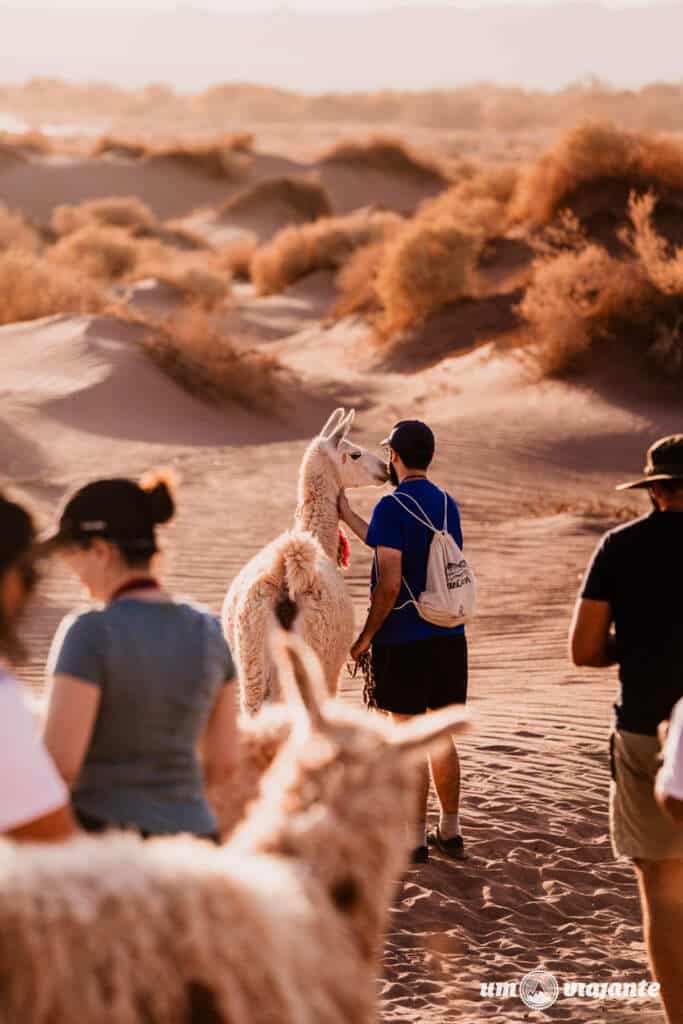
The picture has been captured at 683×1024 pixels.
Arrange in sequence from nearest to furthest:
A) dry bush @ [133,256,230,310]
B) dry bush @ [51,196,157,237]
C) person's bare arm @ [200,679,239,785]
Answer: person's bare arm @ [200,679,239,785] → dry bush @ [133,256,230,310] → dry bush @ [51,196,157,237]

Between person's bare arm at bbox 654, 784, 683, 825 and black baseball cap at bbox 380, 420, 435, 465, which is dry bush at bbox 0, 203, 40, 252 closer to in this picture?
black baseball cap at bbox 380, 420, 435, 465

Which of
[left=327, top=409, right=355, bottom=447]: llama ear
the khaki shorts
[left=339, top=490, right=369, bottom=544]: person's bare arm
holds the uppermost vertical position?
[left=327, top=409, right=355, bottom=447]: llama ear

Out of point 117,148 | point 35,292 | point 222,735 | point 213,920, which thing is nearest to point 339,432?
point 222,735

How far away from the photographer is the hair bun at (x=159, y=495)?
11.0 ft

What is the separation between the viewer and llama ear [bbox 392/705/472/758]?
270 centimetres

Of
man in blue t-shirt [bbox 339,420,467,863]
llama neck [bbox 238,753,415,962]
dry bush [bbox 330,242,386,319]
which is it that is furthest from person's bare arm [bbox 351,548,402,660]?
dry bush [bbox 330,242,386,319]

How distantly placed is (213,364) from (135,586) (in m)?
19.8

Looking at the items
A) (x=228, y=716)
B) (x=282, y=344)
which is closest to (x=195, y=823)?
(x=228, y=716)

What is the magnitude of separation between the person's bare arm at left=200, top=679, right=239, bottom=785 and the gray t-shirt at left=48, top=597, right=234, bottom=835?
12 cm

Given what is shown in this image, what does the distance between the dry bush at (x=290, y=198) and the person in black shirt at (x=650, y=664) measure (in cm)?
4642

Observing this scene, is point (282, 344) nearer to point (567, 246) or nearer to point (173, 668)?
point (567, 246)

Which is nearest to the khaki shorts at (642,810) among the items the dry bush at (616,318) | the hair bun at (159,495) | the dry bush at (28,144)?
the hair bun at (159,495)

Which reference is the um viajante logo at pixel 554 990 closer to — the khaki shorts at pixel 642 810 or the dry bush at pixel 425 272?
the khaki shorts at pixel 642 810

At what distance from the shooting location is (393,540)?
632 centimetres
